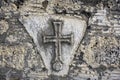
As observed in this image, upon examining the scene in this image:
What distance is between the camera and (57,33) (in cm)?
527

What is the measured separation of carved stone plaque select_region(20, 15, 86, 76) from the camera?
5.29 meters

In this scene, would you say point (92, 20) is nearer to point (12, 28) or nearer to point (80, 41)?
point (80, 41)

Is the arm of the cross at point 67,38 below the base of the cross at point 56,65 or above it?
above

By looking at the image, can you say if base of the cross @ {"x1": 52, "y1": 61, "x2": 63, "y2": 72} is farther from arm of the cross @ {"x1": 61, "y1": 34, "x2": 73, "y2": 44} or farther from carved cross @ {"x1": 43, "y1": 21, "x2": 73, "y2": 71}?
arm of the cross @ {"x1": 61, "y1": 34, "x2": 73, "y2": 44}

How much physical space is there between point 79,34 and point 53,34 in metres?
0.28

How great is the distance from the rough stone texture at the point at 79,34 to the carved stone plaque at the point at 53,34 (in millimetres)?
22

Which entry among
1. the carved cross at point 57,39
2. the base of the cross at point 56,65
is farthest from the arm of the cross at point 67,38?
the base of the cross at point 56,65

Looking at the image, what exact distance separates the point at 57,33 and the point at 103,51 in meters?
0.54

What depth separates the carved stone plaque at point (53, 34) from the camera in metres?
5.29

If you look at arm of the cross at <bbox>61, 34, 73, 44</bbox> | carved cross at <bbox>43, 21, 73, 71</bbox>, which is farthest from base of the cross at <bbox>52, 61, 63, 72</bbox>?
arm of the cross at <bbox>61, 34, 73, 44</bbox>

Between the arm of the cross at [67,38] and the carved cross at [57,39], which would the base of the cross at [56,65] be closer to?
the carved cross at [57,39]

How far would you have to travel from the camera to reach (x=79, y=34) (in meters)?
5.32

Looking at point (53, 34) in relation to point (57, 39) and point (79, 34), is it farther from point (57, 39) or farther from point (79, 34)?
point (79, 34)

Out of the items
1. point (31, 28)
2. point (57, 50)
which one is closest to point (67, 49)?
point (57, 50)
